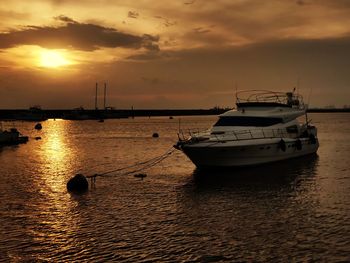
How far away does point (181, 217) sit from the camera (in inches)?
675

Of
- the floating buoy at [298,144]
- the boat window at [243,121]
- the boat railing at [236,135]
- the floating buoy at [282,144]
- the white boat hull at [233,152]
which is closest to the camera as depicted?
the white boat hull at [233,152]

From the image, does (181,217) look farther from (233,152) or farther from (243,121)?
(243,121)

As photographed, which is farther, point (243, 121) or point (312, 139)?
point (312, 139)

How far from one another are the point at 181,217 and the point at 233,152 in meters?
10.5

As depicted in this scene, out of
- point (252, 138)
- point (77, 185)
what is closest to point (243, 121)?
point (252, 138)

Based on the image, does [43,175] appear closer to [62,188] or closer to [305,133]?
[62,188]

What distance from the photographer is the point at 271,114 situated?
3162 centimetres

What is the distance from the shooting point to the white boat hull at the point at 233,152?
25.9 metres

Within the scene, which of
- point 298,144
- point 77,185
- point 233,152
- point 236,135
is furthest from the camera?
point 298,144

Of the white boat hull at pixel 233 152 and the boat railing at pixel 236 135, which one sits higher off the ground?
the boat railing at pixel 236 135

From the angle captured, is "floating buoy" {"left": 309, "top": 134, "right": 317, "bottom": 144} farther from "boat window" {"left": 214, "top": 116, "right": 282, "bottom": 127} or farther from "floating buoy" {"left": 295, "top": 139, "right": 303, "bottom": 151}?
"boat window" {"left": 214, "top": 116, "right": 282, "bottom": 127}

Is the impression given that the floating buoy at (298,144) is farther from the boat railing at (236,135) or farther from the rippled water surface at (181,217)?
the rippled water surface at (181,217)

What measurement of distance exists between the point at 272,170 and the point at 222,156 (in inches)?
186

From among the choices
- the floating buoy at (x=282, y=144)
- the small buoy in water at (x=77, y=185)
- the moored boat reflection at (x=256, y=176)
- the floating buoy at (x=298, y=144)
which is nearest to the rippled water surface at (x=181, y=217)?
the moored boat reflection at (x=256, y=176)
